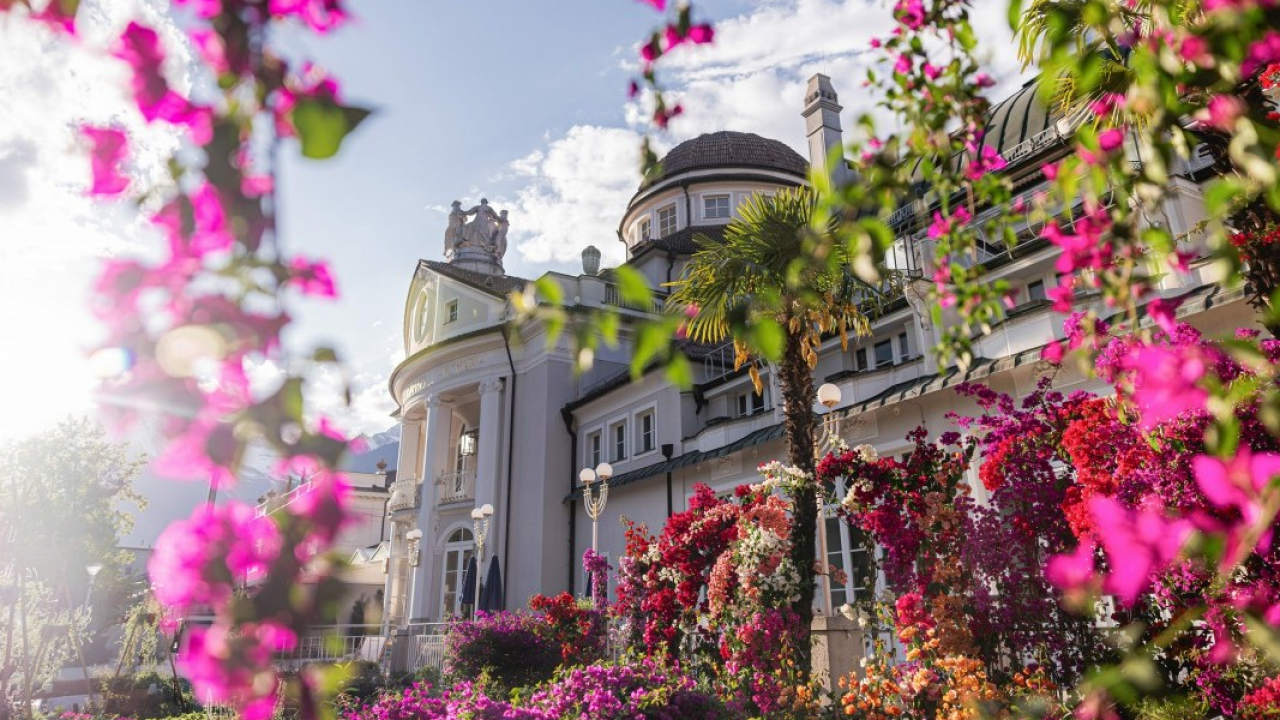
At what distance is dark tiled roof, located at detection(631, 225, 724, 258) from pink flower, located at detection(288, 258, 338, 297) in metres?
24.9

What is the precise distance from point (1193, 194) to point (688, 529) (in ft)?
28.8

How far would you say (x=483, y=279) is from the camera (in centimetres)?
2970

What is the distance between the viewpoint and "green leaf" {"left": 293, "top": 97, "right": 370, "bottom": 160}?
107 cm

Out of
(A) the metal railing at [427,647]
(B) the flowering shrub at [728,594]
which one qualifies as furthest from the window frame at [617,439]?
(B) the flowering shrub at [728,594]

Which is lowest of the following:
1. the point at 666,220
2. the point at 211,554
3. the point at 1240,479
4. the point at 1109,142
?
the point at 211,554

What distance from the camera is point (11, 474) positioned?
28.3 metres

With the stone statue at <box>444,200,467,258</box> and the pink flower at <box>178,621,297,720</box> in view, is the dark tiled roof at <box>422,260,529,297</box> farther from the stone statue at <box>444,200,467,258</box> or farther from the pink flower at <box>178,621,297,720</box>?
the pink flower at <box>178,621,297,720</box>

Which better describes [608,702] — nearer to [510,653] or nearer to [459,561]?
[510,653]

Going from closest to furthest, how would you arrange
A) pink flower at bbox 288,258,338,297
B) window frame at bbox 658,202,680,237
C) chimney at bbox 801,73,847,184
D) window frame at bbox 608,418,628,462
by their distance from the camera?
pink flower at bbox 288,258,338,297
chimney at bbox 801,73,847,184
window frame at bbox 608,418,628,462
window frame at bbox 658,202,680,237

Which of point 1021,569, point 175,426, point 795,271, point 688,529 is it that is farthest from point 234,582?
point 688,529

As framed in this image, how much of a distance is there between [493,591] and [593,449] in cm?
528

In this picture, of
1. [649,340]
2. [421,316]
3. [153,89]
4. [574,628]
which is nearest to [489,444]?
[421,316]

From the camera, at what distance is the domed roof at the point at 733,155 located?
29578mm

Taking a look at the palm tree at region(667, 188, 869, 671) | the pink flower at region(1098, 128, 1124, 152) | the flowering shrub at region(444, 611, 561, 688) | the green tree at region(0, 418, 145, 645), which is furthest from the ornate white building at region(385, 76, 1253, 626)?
the green tree at region(0, 418, 145, 645)
